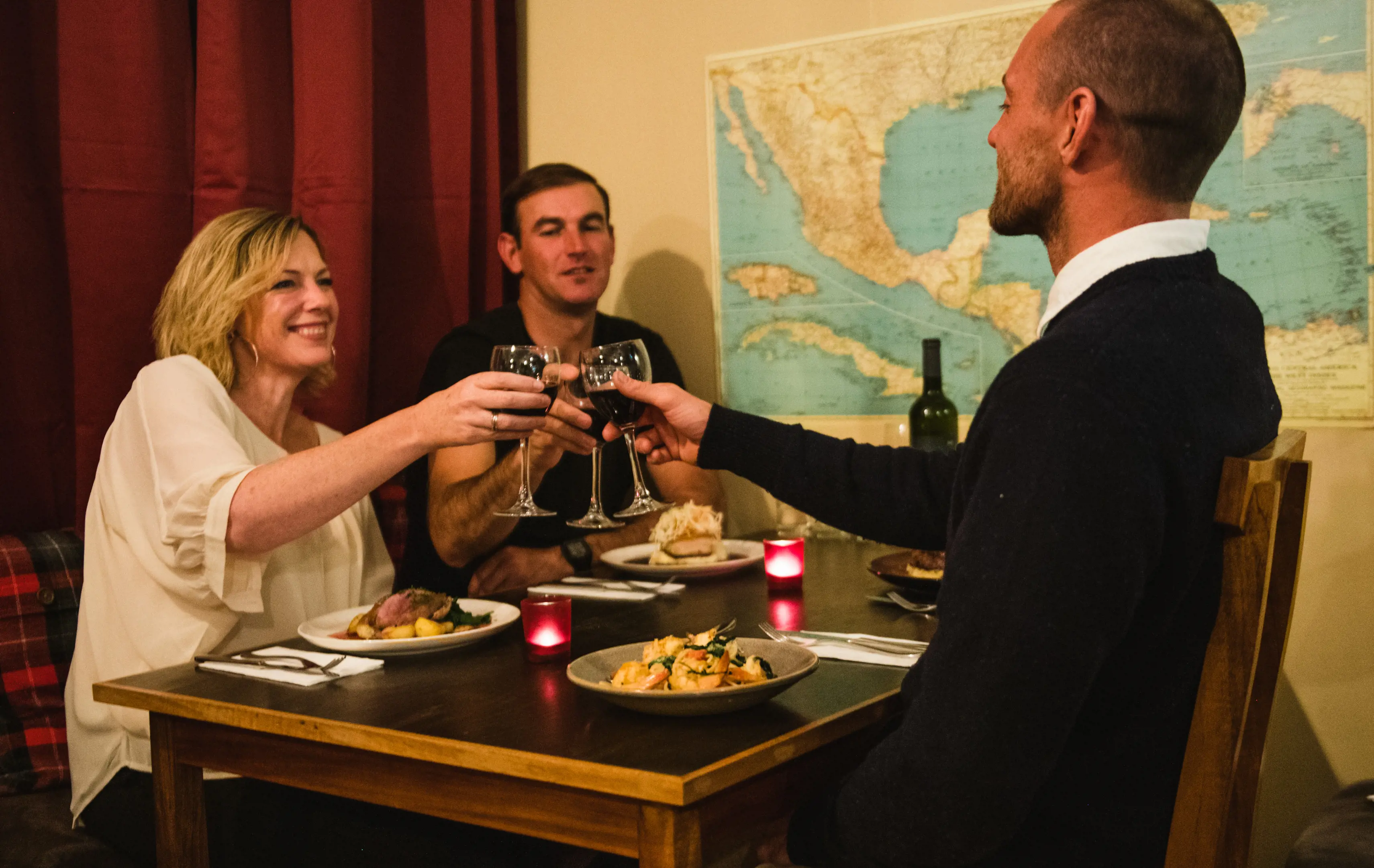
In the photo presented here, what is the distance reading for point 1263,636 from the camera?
3.43 ft

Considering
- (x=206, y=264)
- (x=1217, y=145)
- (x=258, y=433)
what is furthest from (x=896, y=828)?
(x=206, y=264)

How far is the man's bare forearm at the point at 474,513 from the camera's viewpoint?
2027 millimetres

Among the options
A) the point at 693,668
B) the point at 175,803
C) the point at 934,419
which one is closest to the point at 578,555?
the point at 934,419

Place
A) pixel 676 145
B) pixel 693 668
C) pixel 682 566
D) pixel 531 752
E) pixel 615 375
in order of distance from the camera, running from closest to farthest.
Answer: pixel 531 752 → pixel 693 668 → pixel 615 375 → pixel 682 566 → pixel 676 145

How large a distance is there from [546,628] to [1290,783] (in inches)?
63.1

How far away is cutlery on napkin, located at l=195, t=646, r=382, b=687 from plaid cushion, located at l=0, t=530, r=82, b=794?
1.77 ft

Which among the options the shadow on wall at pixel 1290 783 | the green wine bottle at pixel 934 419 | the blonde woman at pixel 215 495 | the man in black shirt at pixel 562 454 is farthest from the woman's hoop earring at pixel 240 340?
the shadow on wall at pixel 1290 783

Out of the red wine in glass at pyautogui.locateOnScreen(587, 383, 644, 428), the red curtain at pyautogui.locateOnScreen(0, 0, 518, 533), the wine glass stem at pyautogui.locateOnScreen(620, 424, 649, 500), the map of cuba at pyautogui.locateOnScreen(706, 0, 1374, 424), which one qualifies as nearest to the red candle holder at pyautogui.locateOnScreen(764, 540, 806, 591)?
the wine glass stem at pyautogui.locateOnScreen(620, 424, 649, 500)

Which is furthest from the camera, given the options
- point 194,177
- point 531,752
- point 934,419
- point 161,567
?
point 934,419

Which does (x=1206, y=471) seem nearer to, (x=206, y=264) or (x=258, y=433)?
(x=258, y=433)

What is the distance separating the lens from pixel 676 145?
2861mm

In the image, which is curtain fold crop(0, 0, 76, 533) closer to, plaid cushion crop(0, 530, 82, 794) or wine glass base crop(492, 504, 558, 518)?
plaid cushion crop(0, 530, 82, 794)

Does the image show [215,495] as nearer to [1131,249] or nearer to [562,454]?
[562,454]

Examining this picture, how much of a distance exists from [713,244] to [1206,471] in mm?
1951
